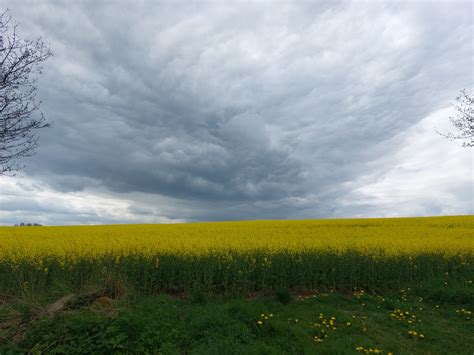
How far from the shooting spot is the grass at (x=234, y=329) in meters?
5.49

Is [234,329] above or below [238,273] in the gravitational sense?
below

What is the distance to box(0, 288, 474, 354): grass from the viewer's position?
5.49 m

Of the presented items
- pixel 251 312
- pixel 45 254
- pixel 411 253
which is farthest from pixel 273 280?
pixel 45 254

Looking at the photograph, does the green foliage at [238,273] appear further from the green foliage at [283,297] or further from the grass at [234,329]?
the grass at [234,329]

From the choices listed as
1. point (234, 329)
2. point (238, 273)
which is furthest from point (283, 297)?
point (234, 329)

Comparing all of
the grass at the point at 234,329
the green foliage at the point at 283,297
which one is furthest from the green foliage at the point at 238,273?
the grass at the point at 234,329

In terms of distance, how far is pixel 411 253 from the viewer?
12.0 metres

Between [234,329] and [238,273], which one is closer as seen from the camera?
[234,329]

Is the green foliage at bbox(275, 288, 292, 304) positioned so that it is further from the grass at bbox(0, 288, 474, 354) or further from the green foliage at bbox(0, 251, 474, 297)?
the green foliage at bbox(0, 251, 474, 297)

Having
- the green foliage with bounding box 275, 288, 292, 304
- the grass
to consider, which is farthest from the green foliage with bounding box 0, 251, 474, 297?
the grass

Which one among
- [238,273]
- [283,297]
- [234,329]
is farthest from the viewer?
[238,273]

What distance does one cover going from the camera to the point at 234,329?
243 inches

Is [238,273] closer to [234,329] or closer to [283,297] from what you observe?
[283,297]

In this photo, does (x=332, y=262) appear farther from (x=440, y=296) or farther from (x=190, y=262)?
(x=190, y=262)
